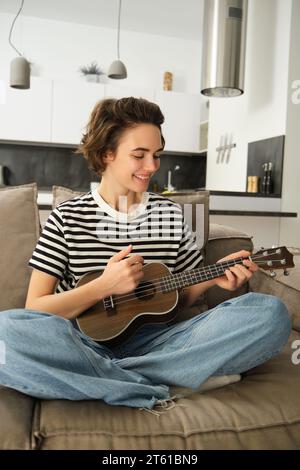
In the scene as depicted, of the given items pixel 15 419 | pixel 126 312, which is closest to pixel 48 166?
pixel 126 312

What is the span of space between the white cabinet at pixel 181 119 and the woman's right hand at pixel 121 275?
4268 mm

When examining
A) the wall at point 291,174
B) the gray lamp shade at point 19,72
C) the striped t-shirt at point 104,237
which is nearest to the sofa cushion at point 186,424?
the striped t-shirt at point 104,237

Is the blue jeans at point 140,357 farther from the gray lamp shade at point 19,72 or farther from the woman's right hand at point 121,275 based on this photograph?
the gray lamp shade at point 19,72

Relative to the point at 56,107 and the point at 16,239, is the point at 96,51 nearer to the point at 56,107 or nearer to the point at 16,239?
the point at 56,107

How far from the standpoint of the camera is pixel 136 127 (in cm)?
141

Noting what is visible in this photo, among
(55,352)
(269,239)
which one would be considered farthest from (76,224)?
(269,239)

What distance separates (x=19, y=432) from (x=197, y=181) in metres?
5.23

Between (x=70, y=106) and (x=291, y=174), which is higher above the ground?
(x=70, y=106)

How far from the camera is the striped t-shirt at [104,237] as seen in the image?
4.45 feet

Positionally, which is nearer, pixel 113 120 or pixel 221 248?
pixel 113 120

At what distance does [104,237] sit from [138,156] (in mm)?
263

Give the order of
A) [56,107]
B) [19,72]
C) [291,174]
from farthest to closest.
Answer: [56,107] < [19,72] < [291,174]

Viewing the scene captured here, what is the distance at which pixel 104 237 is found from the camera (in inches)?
55.5

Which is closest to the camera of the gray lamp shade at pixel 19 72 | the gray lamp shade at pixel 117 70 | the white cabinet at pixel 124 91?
the gray lamp shade at pixel 19 72
